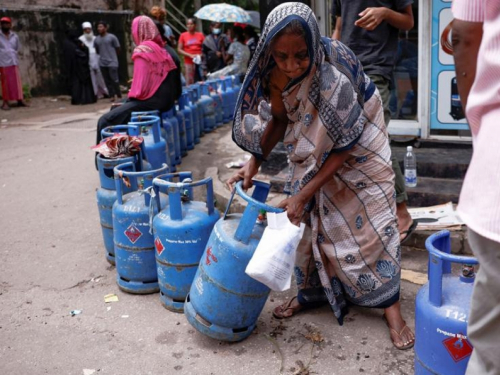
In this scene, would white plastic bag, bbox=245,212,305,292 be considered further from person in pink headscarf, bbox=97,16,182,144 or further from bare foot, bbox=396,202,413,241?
person in pink headscarf, bbox=97,16,182,144

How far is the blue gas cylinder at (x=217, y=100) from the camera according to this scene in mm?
8656

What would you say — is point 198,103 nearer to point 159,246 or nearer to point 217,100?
point 217,100

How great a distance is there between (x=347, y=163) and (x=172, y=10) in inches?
805

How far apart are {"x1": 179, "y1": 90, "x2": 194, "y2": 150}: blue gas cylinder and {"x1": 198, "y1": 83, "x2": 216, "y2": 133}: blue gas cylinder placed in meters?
0.88

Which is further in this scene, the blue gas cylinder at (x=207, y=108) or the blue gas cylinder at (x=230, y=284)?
the blue gas cylinder at (x=207, y=108)

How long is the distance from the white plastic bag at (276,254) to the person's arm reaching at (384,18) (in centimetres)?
152

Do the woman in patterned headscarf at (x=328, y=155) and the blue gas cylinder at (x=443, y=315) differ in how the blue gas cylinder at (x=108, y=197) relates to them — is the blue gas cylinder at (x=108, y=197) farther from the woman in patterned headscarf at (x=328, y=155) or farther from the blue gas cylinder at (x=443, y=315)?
the blue gas cylinder at (x=443, y=315)

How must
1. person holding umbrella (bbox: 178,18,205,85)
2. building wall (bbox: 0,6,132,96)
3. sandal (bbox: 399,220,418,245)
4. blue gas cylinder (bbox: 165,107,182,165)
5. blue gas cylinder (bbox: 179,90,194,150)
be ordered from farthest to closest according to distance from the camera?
building wall (bbox: 0,6,132,96), person holding umbrella (bbox: 178,18,205,85), blue gas cylinder (bbox: 179,90,194,150), blue gas cylinder (bbox: 165,107,182,165), sandal (bbox: 399,220,418,245)

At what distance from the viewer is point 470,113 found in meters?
1.32

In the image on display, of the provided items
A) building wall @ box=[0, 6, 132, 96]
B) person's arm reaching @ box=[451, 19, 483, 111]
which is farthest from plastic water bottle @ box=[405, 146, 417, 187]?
building wall @ box=[0, 6, 132, 96]

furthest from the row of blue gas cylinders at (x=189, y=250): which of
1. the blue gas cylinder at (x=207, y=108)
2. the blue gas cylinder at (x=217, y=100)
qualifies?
the blue gas cylinder at (x=217, y=100)

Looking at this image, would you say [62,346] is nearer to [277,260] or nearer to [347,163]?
[277,260]

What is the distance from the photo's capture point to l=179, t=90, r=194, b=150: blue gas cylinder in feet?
23.4

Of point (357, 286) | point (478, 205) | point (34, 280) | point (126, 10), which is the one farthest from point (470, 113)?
point (126, 10)
